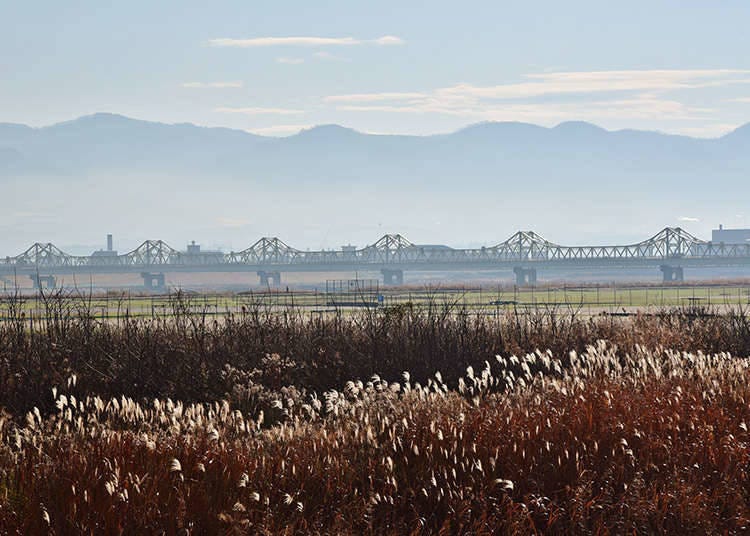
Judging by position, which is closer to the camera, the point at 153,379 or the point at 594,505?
the point at 594,505

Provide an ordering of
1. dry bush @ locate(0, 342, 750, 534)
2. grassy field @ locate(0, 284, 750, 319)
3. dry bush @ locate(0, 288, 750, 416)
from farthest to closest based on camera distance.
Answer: grassy field @ locate(0, 284, 750, 319)
dry bush @ locate(0, 288, 750, 416)
dry bush @ locate(0, 342, 750, 534)

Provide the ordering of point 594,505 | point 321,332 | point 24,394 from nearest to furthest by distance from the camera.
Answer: point 594,505 → point 24,394 → point 321,332

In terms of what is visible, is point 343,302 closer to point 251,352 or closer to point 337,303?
point 337,303

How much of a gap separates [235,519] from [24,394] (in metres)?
11.0

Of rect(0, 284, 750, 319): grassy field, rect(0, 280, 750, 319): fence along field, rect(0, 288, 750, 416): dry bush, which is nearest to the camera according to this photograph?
rect(0, 288, 750, 416): dry bush

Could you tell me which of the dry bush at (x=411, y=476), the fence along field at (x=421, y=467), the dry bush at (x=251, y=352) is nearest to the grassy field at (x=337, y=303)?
the dry bush at (x=251, y=352)

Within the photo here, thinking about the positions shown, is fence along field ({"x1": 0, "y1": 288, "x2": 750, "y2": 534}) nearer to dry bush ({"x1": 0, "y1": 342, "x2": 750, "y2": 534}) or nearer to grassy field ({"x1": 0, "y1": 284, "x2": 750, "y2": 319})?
dry bush ({"x1": 0, "y1": 342, "x2": 750, "y2": 534})

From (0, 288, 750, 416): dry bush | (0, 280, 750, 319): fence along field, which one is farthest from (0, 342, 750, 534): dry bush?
(0, 280, 750, 319): fence along field

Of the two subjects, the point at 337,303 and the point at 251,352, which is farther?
the point at 337,303

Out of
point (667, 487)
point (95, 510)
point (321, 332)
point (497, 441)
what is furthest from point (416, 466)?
point (321, 332)

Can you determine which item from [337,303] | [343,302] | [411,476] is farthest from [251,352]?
[343,302]

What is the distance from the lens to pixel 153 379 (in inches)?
779

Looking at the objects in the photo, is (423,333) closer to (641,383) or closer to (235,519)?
(641,383)

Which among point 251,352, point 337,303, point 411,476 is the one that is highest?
point 251,352
